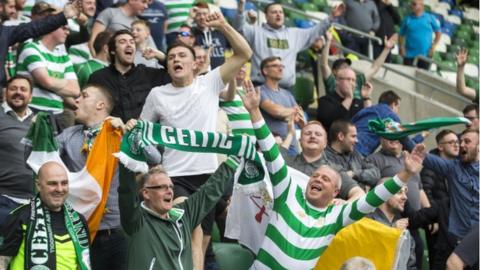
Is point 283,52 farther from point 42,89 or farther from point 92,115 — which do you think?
point 92,115

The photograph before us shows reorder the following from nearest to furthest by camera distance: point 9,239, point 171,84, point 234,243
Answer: point 9,239 → point 171,84 → point 234,243

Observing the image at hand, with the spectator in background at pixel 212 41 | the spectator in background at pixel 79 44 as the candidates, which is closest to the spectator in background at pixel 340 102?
the spectator in background at pixel 212 41

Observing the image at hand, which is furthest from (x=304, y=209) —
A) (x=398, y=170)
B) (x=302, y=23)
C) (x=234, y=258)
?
(x=302, y=23)

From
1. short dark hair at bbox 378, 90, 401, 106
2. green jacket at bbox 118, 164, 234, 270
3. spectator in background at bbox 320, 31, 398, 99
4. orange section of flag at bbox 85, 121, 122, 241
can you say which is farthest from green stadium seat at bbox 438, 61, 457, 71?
orange section of flag at bbox 85, 121, 122, 241

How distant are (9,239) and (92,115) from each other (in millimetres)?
1371

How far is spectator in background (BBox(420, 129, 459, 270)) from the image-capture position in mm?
11211

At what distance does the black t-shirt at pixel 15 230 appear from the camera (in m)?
7.84

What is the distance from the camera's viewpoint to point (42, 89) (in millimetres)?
10625

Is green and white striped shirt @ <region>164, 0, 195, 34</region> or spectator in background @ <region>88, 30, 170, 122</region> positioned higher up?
spectator in background @ <region>88, 30, 170, 122</region>

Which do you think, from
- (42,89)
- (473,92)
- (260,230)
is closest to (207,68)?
(42,89)

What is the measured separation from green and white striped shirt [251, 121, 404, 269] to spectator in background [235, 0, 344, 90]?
4426 mm

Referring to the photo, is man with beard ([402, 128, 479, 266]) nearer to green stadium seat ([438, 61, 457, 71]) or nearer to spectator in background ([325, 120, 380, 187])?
spectator in background ([325, 120, 380, 187])

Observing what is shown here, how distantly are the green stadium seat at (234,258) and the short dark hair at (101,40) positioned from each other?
2153mm

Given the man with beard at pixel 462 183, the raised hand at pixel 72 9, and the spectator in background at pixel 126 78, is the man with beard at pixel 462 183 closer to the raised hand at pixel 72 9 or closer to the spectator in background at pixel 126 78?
the spectator in background at pixel 126 78
